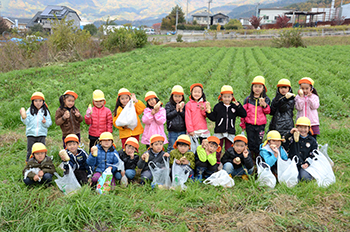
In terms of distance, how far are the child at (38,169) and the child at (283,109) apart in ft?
13.7

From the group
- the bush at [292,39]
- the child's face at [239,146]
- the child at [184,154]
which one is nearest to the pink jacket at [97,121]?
the child at [184,154]

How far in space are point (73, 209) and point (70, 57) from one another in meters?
17.0

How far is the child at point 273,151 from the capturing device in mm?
4041

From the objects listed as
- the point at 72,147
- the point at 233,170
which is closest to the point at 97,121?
the point at 72,147

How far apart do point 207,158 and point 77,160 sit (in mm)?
2214

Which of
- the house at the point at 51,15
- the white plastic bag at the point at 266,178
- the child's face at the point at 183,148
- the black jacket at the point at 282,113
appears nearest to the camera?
the white plastic bag at the point at 266,178

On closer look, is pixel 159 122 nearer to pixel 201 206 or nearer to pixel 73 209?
pixel 201 206

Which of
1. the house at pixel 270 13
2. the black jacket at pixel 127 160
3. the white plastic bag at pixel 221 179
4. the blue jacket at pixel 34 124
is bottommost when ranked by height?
the white plastic bag at pixel 221 179

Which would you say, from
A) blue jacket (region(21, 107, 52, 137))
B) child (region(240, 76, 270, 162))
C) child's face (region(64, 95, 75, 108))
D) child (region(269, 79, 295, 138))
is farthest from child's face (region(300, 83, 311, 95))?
blue jacket (region(21, 107, 52, 137))

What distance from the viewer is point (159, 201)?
351cm

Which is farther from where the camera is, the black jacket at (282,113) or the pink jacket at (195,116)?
the pink jacket at (195,116)

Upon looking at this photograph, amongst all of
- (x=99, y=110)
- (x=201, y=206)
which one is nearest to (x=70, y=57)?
(x=99, y=110)

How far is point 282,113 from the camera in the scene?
4.74 metres

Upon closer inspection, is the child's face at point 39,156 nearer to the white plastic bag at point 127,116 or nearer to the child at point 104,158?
the child at point 104,158
